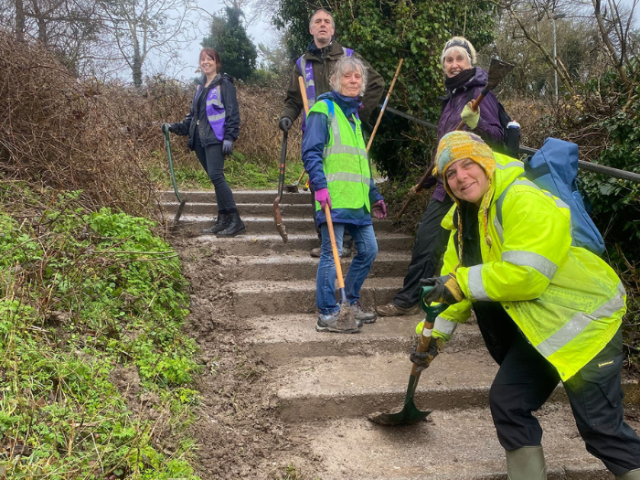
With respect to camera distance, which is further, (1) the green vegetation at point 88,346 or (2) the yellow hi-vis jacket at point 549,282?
(1) the green vegetation at point 88,346

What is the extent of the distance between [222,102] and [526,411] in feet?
13.3

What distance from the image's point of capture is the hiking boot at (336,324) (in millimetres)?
3832

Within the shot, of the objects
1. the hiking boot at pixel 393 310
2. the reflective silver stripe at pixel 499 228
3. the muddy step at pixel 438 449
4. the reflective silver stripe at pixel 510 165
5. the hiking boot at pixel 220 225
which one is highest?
the reflective silver stripe at pixel 510 165

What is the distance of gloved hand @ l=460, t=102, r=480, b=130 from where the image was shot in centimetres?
360

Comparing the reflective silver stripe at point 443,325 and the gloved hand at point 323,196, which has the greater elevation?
the gloved hand at point 323,196

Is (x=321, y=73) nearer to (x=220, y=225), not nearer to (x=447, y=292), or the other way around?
(x=220, y=225)

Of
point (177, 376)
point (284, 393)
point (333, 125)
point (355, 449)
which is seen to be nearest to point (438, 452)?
point (355, 449)

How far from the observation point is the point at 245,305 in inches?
163

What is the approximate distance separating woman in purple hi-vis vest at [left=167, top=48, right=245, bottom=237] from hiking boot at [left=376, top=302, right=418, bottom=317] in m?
1.73

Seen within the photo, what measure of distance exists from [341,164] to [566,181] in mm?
1960

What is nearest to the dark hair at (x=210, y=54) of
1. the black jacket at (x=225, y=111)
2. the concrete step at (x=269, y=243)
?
the black jacket at (x=225, y=111)

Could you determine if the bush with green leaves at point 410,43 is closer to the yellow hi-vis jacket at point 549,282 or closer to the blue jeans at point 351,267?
the blue jeans at point 351,267

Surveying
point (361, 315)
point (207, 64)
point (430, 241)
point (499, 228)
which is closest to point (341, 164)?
point (430, 241)

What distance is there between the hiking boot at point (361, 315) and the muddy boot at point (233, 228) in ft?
5.38
